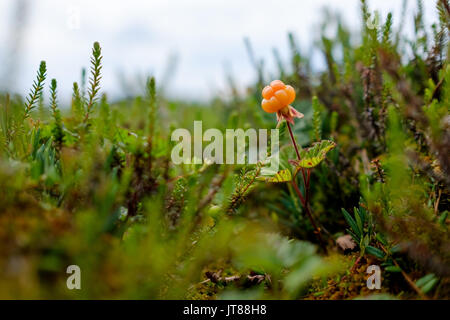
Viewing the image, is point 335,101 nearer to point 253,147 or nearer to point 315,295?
point 253,147

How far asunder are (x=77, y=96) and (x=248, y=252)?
0.62m

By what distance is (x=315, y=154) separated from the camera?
1.01m

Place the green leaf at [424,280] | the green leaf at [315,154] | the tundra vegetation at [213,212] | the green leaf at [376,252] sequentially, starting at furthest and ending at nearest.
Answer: the green leaf at [315,154] < the green leaf at [376,252] < the green leaf at [424,280] < the tundra vegetation at [213,212]

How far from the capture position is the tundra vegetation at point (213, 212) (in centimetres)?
61

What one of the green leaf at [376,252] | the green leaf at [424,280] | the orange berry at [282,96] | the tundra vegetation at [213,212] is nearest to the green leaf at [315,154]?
the tundra vegetation at [213,212]

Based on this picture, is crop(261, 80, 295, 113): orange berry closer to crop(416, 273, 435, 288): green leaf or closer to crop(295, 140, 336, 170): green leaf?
crop(295, 140, 336, 170): green leaf

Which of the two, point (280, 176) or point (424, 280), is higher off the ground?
point (280, 176)

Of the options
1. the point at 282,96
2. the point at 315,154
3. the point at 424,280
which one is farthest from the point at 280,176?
the point at 424,280

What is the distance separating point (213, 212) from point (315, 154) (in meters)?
0.36

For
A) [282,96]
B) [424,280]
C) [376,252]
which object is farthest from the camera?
[282,96]

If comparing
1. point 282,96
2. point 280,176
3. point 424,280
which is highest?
point 282,96

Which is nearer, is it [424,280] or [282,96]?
[424,280]

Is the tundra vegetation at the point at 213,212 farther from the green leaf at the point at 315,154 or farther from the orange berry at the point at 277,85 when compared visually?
the orange berry at the point at 277,85

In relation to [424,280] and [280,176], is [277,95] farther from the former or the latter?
[424,280]
